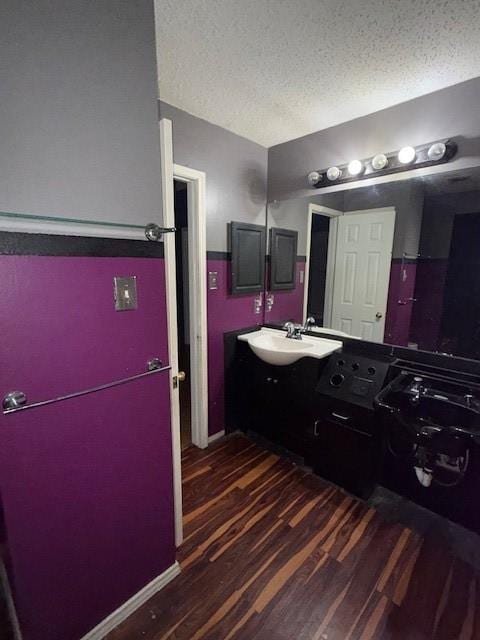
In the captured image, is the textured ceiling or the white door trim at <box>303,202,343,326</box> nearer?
the textured ceiling

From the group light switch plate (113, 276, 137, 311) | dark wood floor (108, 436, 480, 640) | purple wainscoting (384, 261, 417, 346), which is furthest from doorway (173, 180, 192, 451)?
light switch plate (113, 276, 137, 311)

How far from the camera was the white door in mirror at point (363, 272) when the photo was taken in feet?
6.80

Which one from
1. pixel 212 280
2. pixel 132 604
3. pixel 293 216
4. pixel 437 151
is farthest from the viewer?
pixel 293 216

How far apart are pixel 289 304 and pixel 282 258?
0.42 meters

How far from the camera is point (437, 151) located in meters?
1.64

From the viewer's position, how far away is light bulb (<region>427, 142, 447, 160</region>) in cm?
162

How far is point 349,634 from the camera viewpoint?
1.23 m

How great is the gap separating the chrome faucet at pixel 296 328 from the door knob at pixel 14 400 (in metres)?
1.87

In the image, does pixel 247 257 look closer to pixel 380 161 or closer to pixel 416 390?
pixel 380 161

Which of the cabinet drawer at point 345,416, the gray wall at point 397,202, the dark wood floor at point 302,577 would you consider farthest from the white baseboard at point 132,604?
the gray wall at point 397,202

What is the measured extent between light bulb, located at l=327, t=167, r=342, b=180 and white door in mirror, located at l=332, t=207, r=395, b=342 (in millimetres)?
288

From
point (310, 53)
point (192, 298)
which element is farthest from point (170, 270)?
point (310, 53)

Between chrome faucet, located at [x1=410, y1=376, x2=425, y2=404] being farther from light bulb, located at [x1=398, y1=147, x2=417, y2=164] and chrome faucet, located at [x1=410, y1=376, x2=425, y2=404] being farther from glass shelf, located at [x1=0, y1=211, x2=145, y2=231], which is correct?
glass shelf, located at [x1=0, y1=211, x2=145, y2=231]

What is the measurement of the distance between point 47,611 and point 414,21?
265 cm
